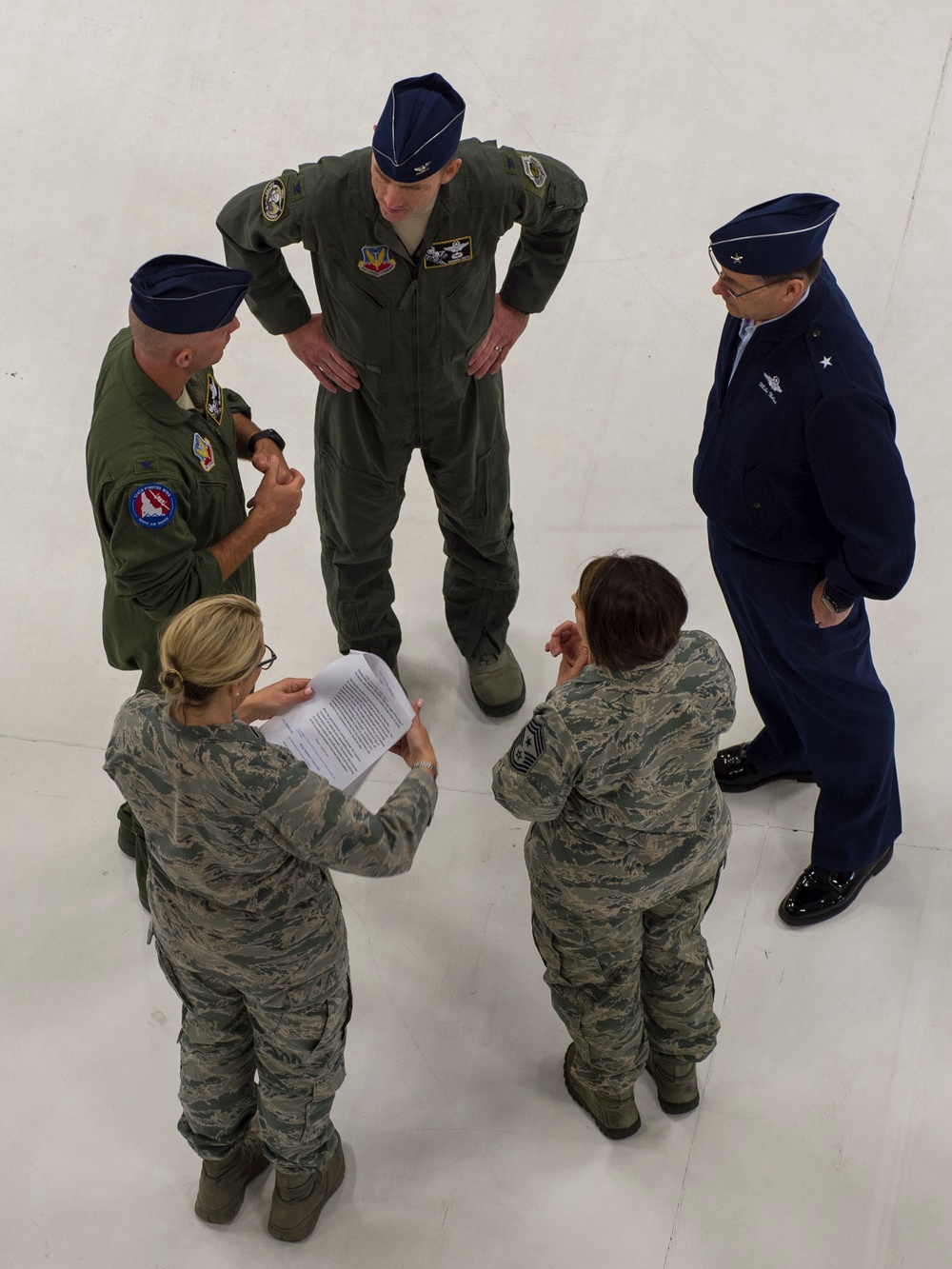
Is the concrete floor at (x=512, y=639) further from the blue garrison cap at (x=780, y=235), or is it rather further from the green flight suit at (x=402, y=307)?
the blue garrison cap at (x=780, y=235)

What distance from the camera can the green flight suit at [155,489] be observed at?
7.92ft

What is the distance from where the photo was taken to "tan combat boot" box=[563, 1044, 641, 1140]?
2861 mm

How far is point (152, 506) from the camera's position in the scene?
7.89ft

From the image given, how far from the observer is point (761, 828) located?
3.43 meters

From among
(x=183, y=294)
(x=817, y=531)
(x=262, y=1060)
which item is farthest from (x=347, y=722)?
(x=817, y=531)

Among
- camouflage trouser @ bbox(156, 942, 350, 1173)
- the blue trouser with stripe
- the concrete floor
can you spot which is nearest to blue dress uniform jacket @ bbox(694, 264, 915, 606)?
the blue trouser with stripe

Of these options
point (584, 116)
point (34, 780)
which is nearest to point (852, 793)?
point (34, 780)

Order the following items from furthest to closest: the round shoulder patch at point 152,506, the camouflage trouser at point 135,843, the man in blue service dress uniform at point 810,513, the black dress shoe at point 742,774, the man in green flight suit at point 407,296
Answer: the black dress shoe at point 742,774, the camouflage trouser at point 135,843, the man in green flight suit at point 407,296, the man in blue service dress uniform at point 810,513, the round shoulder patch at point 152,506

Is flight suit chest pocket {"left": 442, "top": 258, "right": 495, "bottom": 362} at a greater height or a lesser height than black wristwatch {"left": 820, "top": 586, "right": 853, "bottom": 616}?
greater

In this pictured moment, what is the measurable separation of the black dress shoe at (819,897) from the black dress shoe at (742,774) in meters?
0.31

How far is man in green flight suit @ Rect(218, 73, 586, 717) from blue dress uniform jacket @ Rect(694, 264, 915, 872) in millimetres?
548

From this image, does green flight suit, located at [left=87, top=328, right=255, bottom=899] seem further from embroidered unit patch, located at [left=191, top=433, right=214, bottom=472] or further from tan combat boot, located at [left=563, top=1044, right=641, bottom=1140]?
tan combat boot, located at [left=563, top=1044, right=641, bottom=1140]

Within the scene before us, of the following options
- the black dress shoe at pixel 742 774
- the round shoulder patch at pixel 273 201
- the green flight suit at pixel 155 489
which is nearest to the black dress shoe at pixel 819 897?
the black dress shoe at pixel 742 774

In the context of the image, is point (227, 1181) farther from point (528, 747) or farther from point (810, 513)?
point (810, 513)
